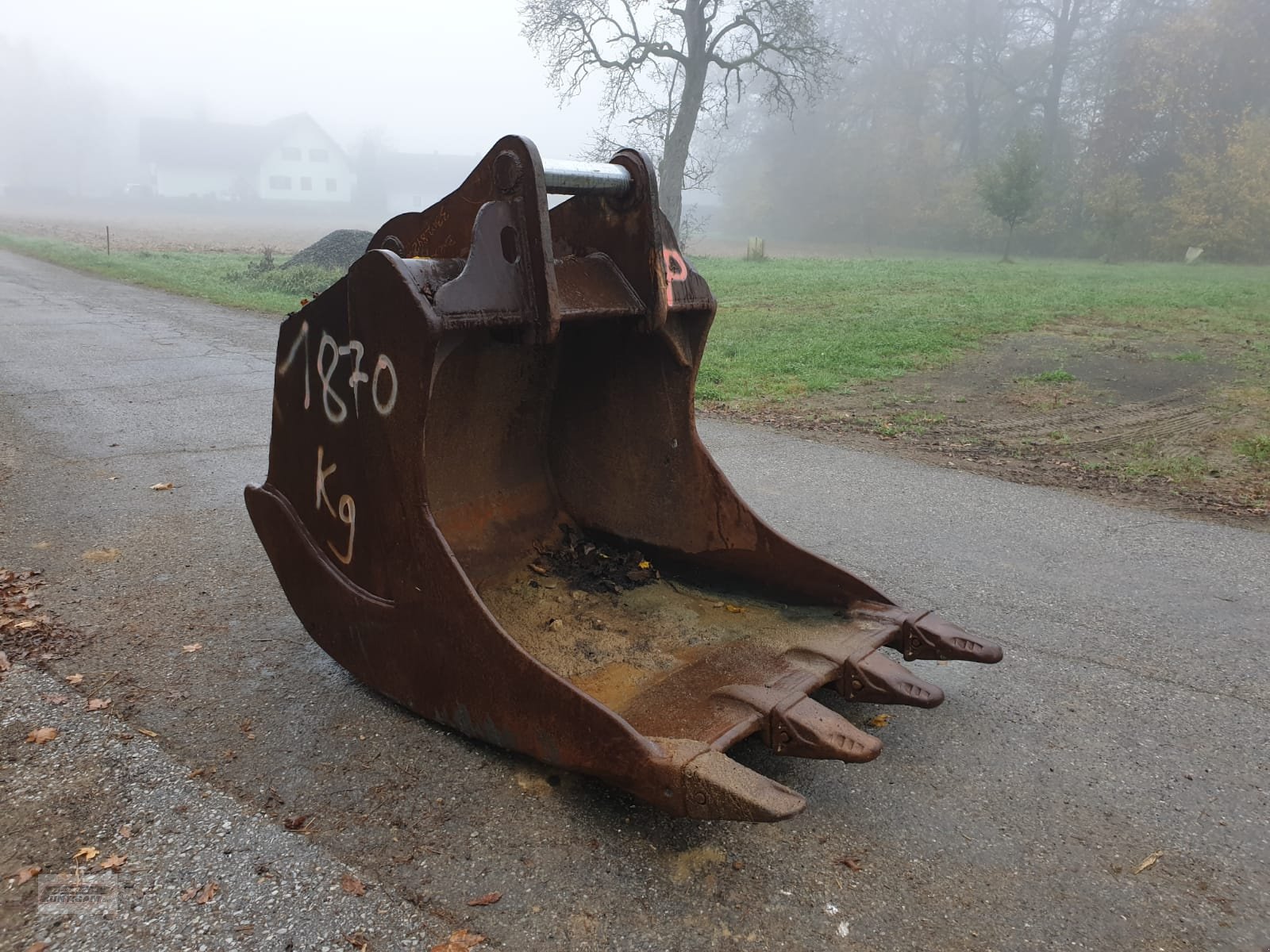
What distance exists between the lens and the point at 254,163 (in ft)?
320

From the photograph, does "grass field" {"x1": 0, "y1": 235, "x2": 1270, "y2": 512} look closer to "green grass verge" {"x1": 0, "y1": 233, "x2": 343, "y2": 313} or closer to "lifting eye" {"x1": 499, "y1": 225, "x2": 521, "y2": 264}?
"green grass verge" {"x1": 0, "y1": 233, "x2": 343, "y2": 313}

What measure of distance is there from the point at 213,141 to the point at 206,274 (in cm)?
9406

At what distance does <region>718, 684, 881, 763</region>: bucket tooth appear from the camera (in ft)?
7.96

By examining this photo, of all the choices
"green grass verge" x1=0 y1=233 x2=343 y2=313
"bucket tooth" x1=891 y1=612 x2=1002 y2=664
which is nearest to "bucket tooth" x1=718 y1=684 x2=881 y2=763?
"bucket tooth" x1=891 y1=612 x2=1002 y2=664

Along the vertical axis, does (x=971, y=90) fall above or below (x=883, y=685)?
above

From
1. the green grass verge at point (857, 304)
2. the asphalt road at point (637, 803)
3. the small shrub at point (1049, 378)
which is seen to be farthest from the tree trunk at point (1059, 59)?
the asphalt road at point (637, 803)

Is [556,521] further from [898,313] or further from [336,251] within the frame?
[336,251]

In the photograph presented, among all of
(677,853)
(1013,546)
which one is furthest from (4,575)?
(1013,546)

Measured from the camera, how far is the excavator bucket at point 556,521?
255cm

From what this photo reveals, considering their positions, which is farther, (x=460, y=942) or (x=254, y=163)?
(x=254, y=163)

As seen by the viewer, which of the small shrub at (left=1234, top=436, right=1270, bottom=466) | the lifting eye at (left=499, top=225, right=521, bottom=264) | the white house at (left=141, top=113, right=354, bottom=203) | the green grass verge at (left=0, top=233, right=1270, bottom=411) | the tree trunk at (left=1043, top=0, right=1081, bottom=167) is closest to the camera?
the lifting eye at (left=499, top=225, right=521, bottom=264)

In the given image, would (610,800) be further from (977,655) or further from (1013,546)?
(1013,546)

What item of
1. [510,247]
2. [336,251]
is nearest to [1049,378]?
[510,247]

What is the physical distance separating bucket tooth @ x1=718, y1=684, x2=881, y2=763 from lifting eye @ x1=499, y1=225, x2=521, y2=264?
1362 mm
